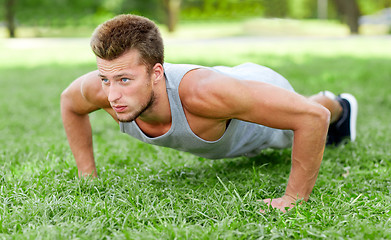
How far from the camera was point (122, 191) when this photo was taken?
3088 mm

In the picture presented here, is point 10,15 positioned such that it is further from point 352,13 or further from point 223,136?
point 223,136

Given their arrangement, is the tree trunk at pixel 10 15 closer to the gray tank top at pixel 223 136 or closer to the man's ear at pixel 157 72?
the gray tank top at pixel 223 136

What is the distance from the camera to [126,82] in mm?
2674

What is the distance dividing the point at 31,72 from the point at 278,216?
9.37 meters

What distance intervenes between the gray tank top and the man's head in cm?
21

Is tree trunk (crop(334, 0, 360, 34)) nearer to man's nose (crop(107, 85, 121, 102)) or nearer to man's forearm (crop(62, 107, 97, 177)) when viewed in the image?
man's forearm (crop(62, 107, 97, 177))

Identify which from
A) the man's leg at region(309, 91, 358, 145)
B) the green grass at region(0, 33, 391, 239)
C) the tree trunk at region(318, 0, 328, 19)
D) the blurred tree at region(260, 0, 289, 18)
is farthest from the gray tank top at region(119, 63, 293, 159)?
the blurred tree at region(260, 0, 289, 18)

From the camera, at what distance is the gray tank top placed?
2.88 m

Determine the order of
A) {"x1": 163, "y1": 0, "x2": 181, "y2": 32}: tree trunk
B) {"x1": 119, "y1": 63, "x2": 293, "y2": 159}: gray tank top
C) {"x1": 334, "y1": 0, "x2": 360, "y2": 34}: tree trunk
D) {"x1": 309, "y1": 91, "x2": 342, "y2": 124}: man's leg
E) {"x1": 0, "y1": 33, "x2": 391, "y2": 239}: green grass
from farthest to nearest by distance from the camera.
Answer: {"x1": 163, "y1": 0, "x2": 181, "y2": 32}: tree trunk
{"x1": 334, "y1": 0, "x2": 360, "y2": 34}: tree trunk
{"x1": 309, "y1": 91, "x2": 342, "y2": 124}: man's leg
{"x1": 119, "y1": 63, "x2": 293, "y2": 159}: gray tank top
{"x1": 0, "y1": 33, "x2": 391, "y2": 239}: green grass

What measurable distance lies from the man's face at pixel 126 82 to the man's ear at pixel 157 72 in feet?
0.14

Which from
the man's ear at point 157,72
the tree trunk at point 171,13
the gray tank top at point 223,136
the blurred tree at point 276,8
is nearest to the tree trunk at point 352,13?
the tree trunk at point 171,13

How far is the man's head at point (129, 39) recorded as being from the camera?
2.62m

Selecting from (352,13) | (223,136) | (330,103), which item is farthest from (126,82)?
(352,13)

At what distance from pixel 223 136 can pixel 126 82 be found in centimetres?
79
